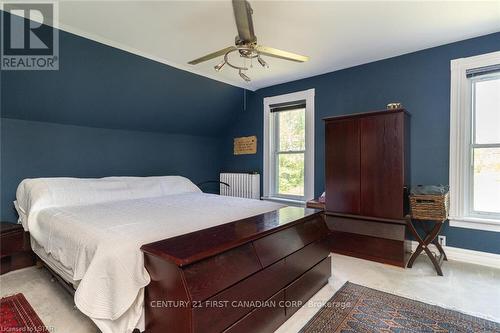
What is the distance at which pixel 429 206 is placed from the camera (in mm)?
2576

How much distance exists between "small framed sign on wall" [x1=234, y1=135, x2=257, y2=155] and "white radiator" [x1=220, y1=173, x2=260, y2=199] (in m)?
0.48

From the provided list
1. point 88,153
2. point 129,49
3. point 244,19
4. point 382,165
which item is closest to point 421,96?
point 382,165

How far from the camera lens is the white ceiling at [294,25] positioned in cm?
214

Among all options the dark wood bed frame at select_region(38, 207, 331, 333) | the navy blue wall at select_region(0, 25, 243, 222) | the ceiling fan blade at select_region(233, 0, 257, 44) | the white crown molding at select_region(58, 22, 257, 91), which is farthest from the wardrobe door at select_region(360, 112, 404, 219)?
the navy blue wall at select_region(0, 25, 243, 222)

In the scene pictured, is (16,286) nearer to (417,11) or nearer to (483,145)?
(417,11)

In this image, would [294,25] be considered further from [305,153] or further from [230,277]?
[230,277]

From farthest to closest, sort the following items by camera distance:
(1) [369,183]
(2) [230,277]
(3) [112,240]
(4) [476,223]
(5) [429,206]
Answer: (1) [369,183] → (4) [476,223] → (5) [429,206] → (3) [112,240] → (2) [230,277]

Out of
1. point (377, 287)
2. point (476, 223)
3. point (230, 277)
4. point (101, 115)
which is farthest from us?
point (101, 115)

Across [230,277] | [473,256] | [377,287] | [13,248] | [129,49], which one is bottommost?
[377,287]

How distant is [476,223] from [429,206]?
27.7 inches

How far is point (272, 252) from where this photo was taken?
5.75 ft

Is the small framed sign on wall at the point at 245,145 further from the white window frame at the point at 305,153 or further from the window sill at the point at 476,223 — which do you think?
the window sill at the point at 476,223

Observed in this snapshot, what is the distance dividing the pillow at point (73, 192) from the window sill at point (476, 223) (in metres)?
3.68
